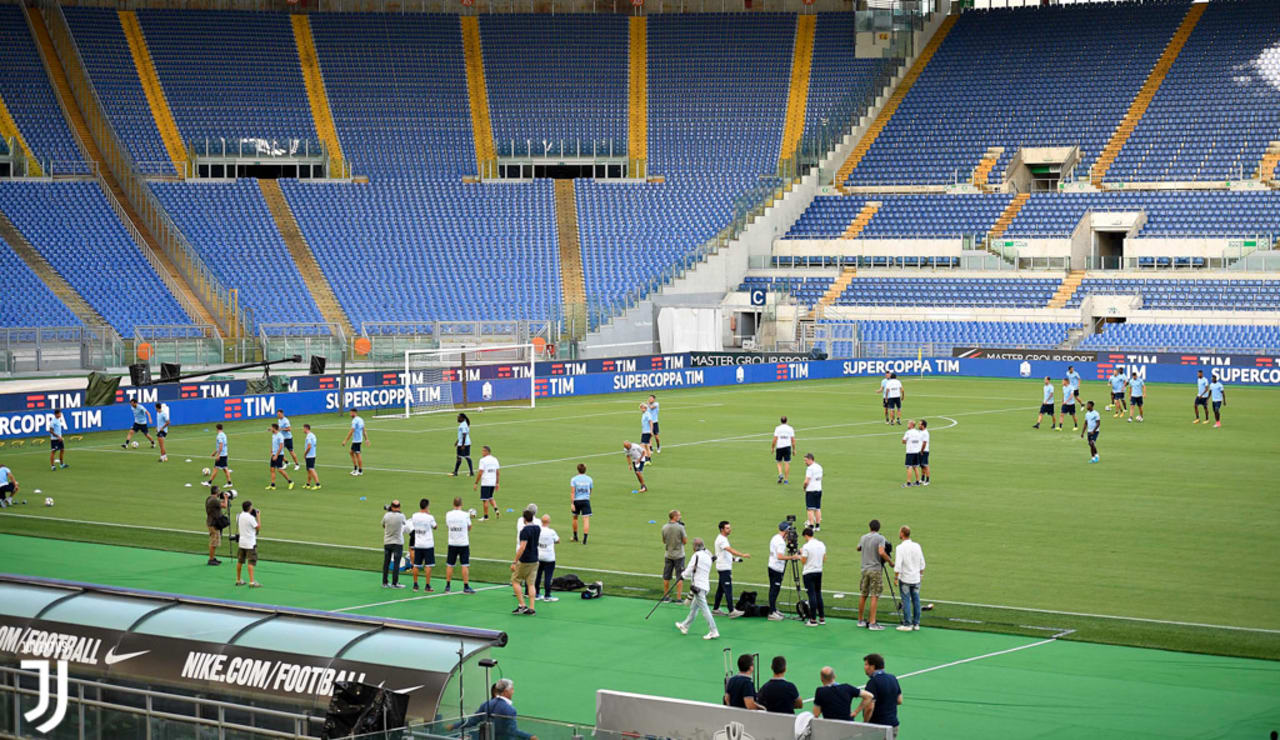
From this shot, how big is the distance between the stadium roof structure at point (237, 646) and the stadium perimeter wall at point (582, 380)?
2923cm

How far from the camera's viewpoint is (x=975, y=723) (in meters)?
16.9

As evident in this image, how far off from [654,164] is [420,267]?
51.2 ft

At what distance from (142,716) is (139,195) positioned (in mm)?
58183

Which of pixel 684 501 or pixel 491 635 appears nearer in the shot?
pixel 491 635

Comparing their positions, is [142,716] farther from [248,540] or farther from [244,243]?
[244,243]

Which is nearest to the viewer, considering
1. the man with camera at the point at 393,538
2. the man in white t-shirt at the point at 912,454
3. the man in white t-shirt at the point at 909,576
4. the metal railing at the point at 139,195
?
the man in white t-shirt at the point at 909,576

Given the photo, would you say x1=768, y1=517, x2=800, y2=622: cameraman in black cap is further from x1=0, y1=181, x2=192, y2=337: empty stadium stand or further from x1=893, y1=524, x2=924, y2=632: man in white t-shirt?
x1=0, y1=181, x2=192, y2=337: empty stadium stand

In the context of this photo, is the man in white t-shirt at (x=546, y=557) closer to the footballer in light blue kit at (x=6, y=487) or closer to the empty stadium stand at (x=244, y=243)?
the footballer in light blue kit at (x=6, y=487)

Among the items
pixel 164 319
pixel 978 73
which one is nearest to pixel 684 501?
pixel 164 319

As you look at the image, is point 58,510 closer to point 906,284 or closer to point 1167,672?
point 1167,672

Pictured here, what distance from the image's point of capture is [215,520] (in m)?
25.7

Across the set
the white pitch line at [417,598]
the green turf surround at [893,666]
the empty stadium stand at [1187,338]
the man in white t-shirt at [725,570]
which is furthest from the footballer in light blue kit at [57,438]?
the empty stadium stand at [1187,338]

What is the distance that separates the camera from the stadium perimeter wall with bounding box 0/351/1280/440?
150 ft

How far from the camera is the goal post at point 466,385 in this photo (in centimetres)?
5266
